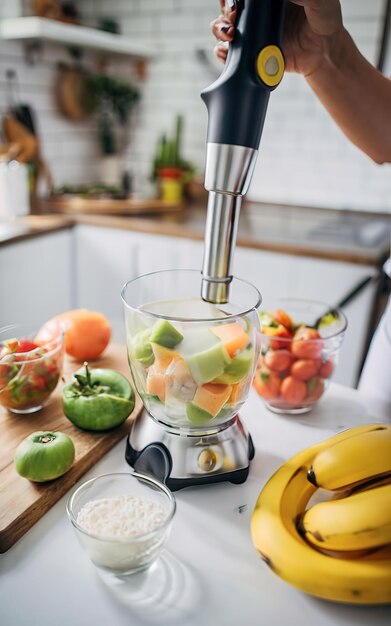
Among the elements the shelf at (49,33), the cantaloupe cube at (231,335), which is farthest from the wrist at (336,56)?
the shelf at (49,33)

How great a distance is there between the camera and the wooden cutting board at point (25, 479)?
590 millimetres

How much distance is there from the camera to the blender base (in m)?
0.65

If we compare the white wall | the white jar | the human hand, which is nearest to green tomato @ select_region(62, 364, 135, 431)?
the human hand

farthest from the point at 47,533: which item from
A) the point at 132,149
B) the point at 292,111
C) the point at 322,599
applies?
the point at 132,149

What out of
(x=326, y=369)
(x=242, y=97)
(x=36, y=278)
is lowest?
(x=36, y=278)

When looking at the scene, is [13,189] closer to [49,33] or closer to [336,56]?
[49,33]

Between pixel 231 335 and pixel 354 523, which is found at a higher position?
pixel 231 335

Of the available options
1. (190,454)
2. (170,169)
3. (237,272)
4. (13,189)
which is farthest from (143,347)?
(170,169)

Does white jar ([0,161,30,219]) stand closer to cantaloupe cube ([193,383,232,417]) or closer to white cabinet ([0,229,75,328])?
white cabinet ([0,229,75,328])

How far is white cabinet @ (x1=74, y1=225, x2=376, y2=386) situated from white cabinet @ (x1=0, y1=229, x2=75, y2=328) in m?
0.07

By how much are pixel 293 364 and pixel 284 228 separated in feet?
4.09

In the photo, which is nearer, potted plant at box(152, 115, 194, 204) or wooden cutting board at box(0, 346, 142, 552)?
wooden cutting board at box(0, 346, 142, 552)

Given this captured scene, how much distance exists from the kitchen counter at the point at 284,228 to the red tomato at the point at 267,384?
92 cm

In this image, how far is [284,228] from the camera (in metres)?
2.00
